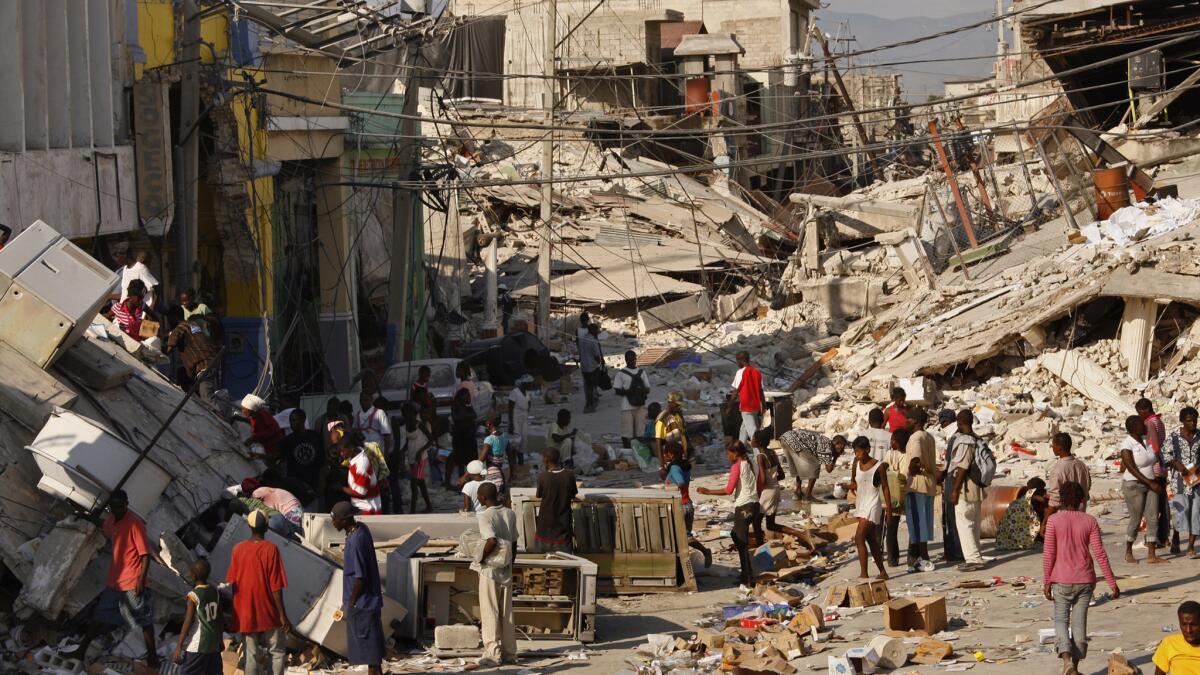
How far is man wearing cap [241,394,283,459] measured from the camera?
14.6m

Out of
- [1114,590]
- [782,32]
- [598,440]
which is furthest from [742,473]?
[782,32]

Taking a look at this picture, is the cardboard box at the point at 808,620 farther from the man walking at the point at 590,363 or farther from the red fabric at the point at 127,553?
the man walking at the point at 590,363

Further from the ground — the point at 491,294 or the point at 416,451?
the point at 491,294

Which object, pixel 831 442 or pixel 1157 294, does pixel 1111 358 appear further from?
pixel 831 442

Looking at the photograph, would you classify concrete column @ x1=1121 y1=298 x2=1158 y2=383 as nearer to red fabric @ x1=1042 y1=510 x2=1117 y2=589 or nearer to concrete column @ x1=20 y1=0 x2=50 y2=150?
red fabric @ x1=1042 y1=510 x2=1117 y2=589

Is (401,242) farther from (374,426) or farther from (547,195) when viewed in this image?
(374,426)

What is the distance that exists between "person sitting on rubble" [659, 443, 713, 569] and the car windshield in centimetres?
478

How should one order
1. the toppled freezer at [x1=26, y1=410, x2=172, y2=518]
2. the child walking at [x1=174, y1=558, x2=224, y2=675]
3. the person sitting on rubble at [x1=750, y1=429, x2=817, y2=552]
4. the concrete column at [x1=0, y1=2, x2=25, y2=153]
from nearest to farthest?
1. the child walking at [x1=174, y1=558, x2=224, y2=675]
2. the toppled freezer at [x1=26, y1=410, x2=172, y2=518]
3. the person sitting on rubble at [x1=750, y1=429, x2=817, y2=552]
4. the concrete column at [x1=0, y1=2, x2=25, y2=153]

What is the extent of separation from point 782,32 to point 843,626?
160 ft

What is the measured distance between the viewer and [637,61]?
1928 inches

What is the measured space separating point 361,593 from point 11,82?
316 inches

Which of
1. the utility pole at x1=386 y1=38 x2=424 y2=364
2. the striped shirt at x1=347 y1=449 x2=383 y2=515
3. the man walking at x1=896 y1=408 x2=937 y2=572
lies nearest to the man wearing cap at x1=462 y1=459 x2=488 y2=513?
the striped shirt at x1=347 y1=449 x2=383 y2=515

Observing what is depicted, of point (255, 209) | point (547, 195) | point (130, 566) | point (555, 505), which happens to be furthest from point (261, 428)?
point (547, 195)

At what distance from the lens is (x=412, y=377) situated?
2100 centimetres
